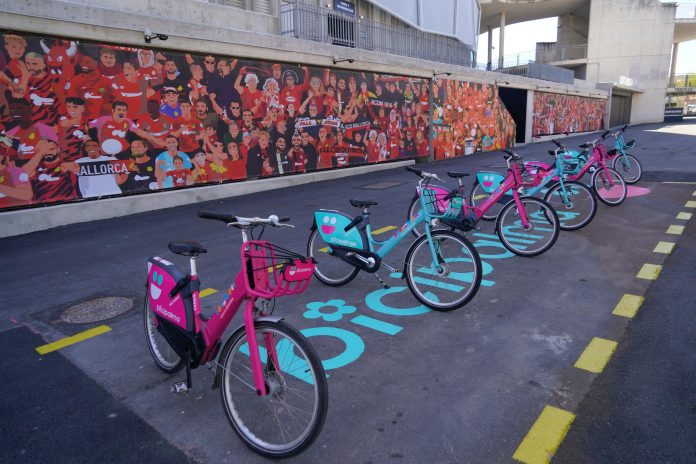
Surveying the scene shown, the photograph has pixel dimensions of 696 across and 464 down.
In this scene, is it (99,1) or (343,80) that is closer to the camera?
(99,1)

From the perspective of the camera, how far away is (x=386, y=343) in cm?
391

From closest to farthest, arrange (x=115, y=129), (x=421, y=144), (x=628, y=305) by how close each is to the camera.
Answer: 1. (x=628, y=305)
2. (x=115, y=129)
3. (x=421, y=144)

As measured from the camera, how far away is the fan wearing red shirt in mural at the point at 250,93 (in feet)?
39.1

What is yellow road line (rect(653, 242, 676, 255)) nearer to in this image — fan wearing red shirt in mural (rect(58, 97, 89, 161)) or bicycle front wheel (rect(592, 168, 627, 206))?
bicycle front wheel (rect(592, 168, 627, 206))

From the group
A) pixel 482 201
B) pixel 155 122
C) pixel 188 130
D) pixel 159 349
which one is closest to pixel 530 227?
pixel 482 201

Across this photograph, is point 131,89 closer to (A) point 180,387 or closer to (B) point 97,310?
(B) point 97,310

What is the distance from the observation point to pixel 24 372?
11.8ft

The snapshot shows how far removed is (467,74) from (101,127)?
54.5ft

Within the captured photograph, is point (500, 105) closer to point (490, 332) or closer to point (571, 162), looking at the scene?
point (571, 162)

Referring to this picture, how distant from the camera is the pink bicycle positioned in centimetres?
251

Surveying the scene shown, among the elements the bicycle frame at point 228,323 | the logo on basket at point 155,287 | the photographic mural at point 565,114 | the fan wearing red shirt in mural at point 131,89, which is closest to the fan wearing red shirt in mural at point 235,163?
the fan wearing red shirt in mural at point 131,89

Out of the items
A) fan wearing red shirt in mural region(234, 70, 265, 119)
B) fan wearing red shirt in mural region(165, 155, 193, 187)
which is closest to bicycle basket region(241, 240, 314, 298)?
fan wearing red shirt in mural region(165, 155, 193, 187)

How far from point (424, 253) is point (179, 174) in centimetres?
822

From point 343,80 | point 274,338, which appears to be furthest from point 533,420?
point 343,80
